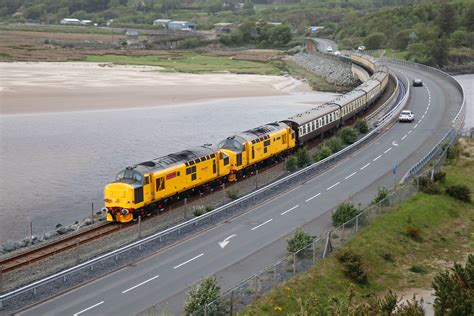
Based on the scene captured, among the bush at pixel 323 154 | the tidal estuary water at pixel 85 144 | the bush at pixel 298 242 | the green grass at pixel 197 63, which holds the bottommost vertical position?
the green grass at pixel 197 63

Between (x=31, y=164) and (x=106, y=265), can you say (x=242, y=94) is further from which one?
(x=106, y=265)

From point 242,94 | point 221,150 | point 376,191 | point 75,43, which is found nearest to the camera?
point 376,191

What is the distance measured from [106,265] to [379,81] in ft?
189

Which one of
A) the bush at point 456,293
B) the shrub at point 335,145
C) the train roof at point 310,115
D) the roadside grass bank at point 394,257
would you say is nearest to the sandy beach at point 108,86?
the train roof at point 310,115

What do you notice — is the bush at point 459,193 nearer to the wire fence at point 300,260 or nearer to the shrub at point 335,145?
the wire fence at point 300,260

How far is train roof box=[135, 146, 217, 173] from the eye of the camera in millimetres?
37062

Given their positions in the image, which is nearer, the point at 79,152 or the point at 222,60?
the point at 79,152

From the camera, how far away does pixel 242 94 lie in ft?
333

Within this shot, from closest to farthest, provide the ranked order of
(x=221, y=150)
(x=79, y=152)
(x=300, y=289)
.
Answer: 1. (x=300, y=289)
2. (x=221, y=150)
3. (x=79, y=152)

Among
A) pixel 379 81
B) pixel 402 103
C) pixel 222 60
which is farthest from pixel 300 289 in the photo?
pixel 222 60

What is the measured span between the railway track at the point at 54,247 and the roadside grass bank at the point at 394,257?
10060mm

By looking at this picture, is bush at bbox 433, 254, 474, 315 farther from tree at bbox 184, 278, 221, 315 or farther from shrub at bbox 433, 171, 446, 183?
shrub at bbox 433, 171, 446, 183

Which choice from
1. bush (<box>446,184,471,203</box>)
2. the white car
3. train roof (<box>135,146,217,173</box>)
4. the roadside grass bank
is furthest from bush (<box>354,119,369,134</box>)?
bush (<box>446,184,471,203</box>)

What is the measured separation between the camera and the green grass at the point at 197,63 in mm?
132125
